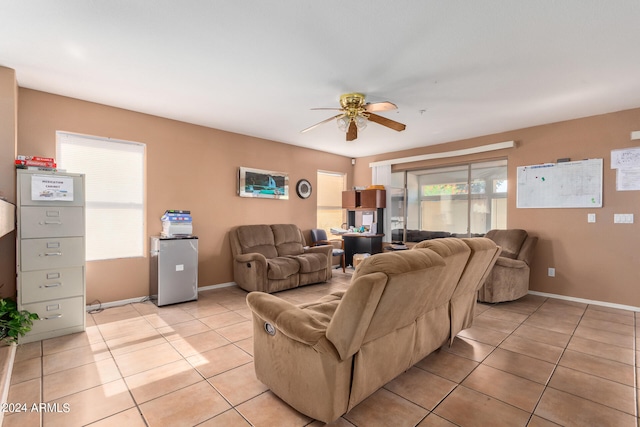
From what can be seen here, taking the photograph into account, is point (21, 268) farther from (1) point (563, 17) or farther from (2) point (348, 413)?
(1) point (563, 17)

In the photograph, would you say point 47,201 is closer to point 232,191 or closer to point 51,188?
A: point 51,188

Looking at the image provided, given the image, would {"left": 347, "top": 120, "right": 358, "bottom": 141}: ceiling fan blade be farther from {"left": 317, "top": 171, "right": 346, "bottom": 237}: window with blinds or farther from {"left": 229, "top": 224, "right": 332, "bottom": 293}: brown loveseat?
{"left": 317, "top": 171, "right": 346, "bottom": 237}: window with blinds

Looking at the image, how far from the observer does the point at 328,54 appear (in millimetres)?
2609

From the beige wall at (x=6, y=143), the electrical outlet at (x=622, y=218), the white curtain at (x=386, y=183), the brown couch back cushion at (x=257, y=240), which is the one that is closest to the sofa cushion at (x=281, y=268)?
the brown couch back cushion at (x=257, y=240)

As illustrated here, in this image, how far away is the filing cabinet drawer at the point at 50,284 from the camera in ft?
9.09

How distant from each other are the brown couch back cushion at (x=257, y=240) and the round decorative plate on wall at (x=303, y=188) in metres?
1.11

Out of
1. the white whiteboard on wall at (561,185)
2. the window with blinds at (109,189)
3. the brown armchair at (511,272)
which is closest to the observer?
the window with blinds at (109,189)

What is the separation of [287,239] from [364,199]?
195 cm

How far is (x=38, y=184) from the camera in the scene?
2.81 meters

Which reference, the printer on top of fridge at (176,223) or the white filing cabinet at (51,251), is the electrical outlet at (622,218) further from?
the white filing cabinet at (51,251)

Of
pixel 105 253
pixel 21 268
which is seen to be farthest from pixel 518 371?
pixel 105 253

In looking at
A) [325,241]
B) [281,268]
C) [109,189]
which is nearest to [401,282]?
[281,268]

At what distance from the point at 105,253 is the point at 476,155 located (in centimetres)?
584

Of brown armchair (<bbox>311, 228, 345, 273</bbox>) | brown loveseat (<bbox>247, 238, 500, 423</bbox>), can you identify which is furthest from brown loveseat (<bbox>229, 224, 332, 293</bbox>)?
brown loveseat (<bbox>247, 238, 500, 423</bbox>)
